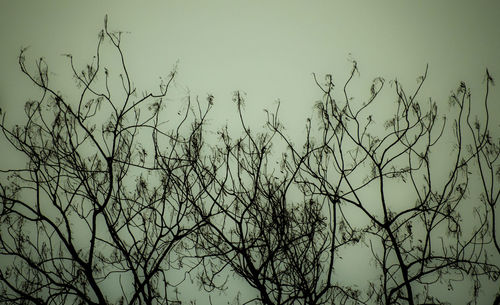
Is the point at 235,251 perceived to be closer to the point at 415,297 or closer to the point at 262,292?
the point at 262,292

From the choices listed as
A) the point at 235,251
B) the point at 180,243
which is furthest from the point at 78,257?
the point at 235,251

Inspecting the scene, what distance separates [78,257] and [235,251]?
294 centimetres


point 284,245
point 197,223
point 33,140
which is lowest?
point 284,245

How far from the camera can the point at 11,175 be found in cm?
601

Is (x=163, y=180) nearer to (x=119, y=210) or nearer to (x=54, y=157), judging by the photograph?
(x=119, y=210)

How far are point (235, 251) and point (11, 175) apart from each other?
4.60 m

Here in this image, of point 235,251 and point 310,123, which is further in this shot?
point 235,251

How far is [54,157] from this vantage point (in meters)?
5.93

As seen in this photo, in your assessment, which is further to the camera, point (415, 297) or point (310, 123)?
point (415, 297)

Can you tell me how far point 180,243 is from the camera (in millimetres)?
6164

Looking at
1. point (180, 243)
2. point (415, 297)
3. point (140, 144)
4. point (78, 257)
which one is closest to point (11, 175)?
point (78, 257)

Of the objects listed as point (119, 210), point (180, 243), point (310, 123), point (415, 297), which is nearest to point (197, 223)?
point (180, 243)

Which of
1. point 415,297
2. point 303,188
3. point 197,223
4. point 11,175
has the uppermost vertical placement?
point 11,175

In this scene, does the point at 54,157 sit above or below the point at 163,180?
above
